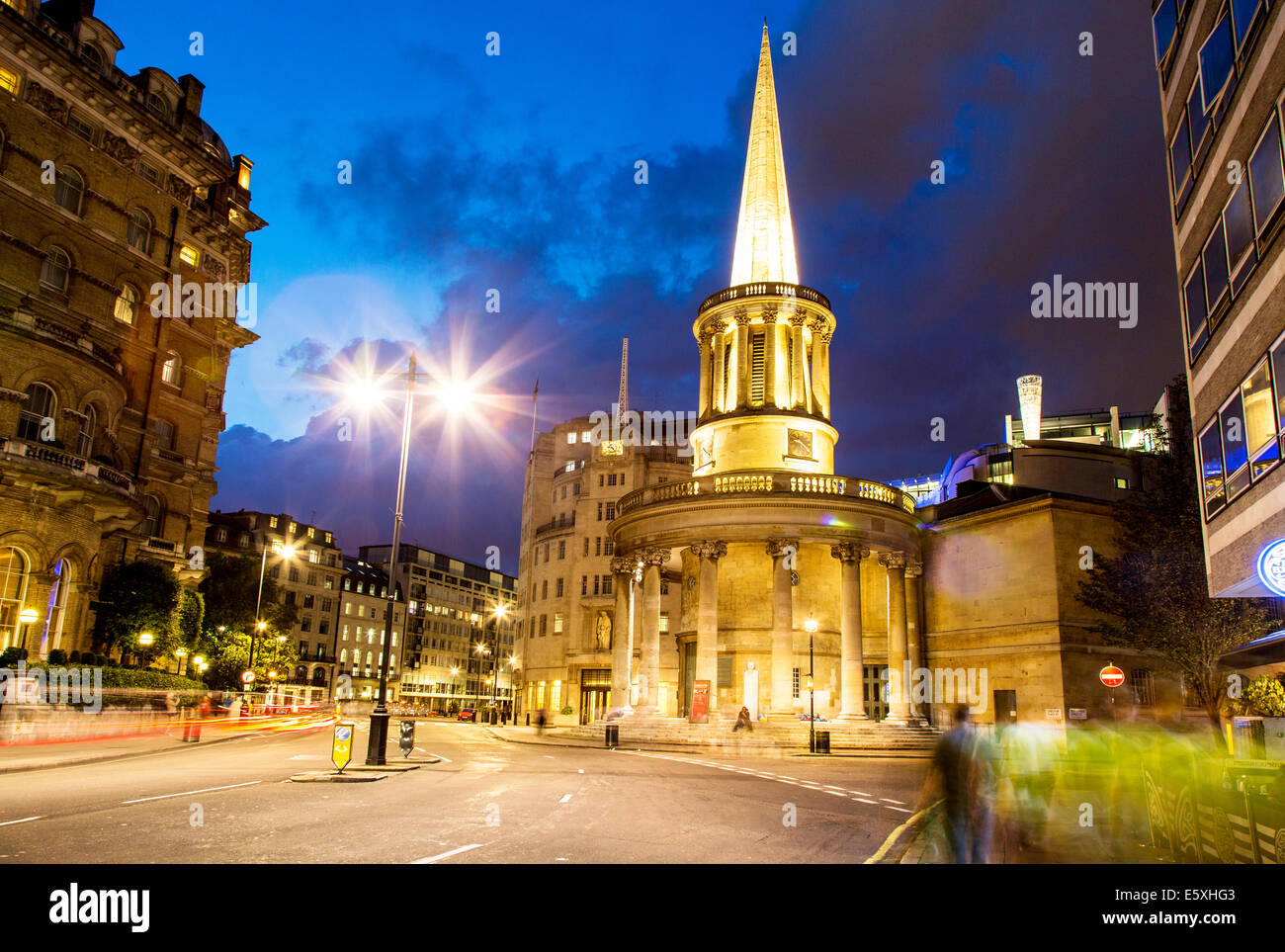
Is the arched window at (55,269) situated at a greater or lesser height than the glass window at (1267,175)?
greater

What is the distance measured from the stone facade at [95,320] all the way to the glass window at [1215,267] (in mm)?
37017

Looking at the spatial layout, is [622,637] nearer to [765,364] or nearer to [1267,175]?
[765,364]

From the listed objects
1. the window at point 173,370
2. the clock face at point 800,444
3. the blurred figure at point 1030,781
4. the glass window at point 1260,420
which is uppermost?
the window at point 173,370

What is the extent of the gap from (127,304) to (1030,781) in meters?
45.0

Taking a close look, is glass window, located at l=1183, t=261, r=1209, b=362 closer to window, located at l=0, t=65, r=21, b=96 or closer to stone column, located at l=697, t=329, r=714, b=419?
stone column, located at l=697, t=329, r=714, b=419

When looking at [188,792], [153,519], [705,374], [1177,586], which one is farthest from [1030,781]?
[153,519]

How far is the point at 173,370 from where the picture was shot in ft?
161

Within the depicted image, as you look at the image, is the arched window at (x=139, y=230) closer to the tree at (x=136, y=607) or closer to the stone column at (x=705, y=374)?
the tree at (x=136, y=607)

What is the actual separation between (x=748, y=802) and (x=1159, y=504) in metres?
18.6

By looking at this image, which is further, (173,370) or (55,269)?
(173,370)

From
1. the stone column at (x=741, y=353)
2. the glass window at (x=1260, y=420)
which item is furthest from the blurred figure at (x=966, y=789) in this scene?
the stone column at (x=741, y=353)

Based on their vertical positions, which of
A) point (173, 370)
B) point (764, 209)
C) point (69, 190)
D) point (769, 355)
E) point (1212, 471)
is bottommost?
point (1212, 471)

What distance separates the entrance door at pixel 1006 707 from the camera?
41594mm
